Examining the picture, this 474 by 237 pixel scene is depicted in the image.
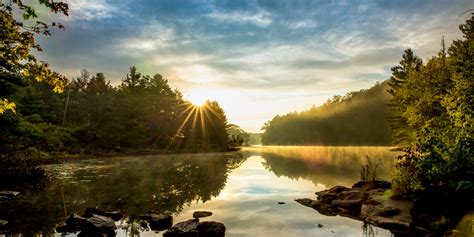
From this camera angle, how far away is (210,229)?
36.1 ft

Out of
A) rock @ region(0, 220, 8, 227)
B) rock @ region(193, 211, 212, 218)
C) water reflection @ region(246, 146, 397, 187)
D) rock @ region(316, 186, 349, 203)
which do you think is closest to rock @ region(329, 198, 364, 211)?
rock @ region(316, 186, 349, 203)

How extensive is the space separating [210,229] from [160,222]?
248 cm

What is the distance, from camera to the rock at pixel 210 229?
10859mm

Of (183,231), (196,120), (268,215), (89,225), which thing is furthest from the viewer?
(196,120)

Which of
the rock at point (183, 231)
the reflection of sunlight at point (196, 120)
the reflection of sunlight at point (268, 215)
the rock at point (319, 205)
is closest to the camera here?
the rock at point (183, 231)

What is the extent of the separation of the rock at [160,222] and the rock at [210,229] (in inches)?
66.1

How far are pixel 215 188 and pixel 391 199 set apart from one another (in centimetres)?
1141

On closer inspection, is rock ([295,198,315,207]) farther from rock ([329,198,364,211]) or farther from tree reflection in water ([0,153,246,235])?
tree reflection in water ([0,153,246,235])

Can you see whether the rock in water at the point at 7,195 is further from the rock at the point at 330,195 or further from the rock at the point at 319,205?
the rock at the point at 330,195

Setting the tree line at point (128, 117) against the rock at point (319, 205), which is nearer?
the rock at point (319, 205)

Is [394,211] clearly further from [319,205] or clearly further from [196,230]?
[196,230]

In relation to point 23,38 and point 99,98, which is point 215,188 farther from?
point 99,98

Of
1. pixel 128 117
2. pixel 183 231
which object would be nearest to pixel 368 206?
pixel 183 231

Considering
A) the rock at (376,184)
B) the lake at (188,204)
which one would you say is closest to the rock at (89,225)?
the lake at (188,204)
